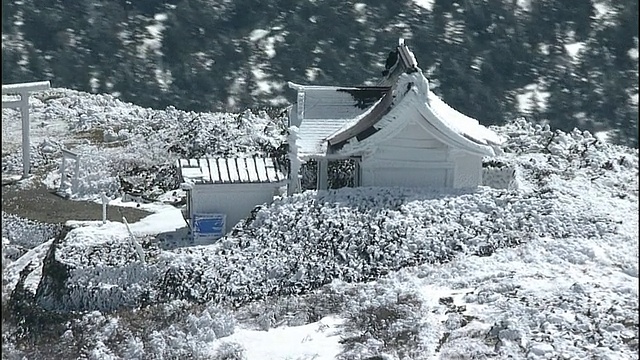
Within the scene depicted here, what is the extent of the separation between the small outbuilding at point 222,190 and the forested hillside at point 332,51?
27876 mm

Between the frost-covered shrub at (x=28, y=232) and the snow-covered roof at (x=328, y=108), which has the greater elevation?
the snow-covered roof at (x=328, y=108)

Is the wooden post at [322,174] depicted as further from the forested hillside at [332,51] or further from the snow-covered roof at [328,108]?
the forested hillside at [332,51]

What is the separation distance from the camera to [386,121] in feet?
76.3

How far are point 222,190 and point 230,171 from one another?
1.85ft

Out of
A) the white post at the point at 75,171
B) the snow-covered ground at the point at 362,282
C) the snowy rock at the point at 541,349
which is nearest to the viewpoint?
the snowy rock at the point at 541,349

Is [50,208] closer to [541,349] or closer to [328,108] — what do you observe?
[328,108]

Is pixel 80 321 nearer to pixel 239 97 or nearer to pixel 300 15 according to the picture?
pixel 239 97

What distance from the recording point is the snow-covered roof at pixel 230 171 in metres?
23.5

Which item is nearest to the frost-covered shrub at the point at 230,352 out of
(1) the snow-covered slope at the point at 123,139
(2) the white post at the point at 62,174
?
(1) the snow-covered slope at the point at 123,139

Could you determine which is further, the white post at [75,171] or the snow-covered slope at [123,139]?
the snow-covered slope at [123,139]

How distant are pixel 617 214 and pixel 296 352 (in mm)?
9468

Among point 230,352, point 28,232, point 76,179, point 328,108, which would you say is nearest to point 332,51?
point 76,179

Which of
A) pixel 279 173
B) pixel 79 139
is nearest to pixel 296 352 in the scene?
pixel 279 173

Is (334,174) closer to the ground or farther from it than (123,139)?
farther from it
